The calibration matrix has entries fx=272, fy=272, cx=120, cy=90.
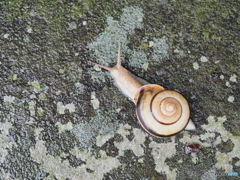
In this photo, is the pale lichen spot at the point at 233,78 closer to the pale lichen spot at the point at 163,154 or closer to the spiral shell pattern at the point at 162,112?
the spiral shell pattern at the point at 162,112

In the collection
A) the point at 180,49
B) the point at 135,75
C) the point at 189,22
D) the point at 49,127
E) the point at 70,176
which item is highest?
the point at 189,22

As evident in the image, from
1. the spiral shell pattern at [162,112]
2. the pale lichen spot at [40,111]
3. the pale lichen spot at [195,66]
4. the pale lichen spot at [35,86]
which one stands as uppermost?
the pale lichen spot at [195,66]

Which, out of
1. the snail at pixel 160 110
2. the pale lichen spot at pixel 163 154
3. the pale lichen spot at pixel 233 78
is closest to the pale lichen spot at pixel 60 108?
the snail at pixel 160 110

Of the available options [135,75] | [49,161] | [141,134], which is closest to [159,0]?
[135,75]

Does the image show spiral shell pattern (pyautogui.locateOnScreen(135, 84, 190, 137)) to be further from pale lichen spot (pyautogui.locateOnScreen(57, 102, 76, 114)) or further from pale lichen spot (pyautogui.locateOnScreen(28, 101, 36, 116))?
pale lichen spot (pyautogui.locateOnScreen(28, 101, 36, 116))

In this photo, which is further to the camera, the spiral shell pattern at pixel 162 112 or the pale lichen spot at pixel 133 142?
the pale lichen spot at pixel 133 142

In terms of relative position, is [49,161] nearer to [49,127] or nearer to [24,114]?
[49,127]

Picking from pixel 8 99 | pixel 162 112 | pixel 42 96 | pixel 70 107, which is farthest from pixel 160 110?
pixel 8 99
